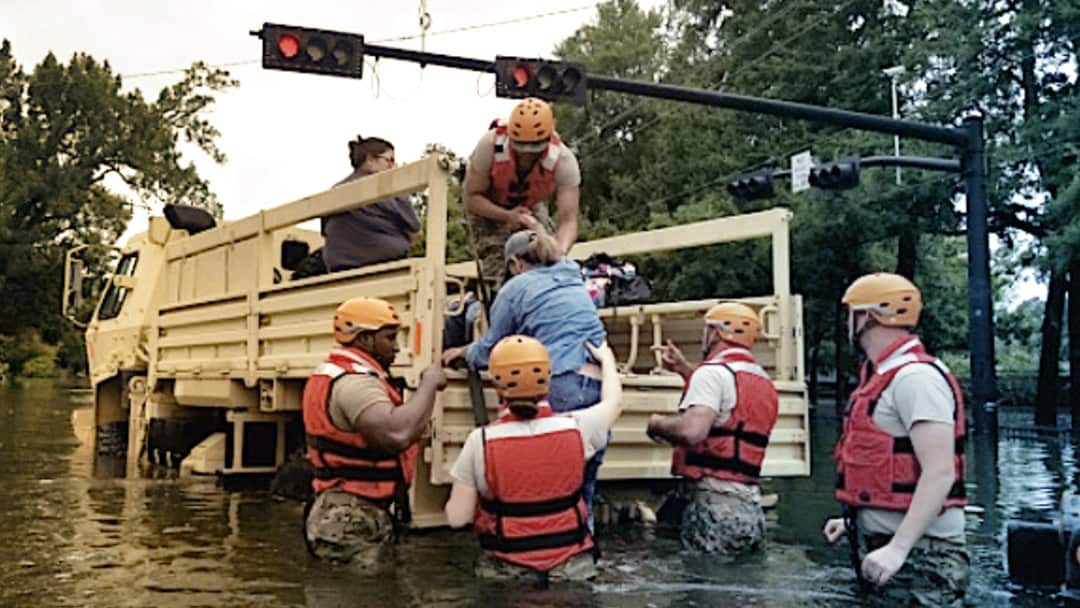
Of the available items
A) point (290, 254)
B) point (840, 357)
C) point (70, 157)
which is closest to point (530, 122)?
point (290, 254)

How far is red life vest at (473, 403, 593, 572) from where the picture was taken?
15.3 feet

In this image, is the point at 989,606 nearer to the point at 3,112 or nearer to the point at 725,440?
the point at 725,440

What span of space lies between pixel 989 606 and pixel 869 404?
3.68 feet

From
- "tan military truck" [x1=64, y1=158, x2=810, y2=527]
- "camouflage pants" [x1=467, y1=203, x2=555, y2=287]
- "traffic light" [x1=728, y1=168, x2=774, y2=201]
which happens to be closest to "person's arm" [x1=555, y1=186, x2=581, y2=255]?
"camouflage pants" [x1=467, y1=203, x2=555, y2=287]

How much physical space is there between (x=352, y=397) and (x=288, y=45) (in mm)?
7771

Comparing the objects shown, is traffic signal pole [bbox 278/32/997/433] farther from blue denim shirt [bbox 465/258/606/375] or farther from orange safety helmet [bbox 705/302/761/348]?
blue denim shirt [bbox 465/258/606/375]

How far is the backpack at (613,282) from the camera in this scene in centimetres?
853

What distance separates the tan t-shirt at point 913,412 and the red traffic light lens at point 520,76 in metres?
8.96

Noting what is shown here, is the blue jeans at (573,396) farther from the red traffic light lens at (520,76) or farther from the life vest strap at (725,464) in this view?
the red traffic light lens at (520,76)

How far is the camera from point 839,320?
2684cm

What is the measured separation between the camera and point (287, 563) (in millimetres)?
5957

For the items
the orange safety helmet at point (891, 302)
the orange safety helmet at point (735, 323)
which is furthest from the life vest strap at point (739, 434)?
the orange safety helmet at point (891, 302)

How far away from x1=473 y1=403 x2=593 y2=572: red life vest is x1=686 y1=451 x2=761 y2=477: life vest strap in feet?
4.35

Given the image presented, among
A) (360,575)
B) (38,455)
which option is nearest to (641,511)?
(360,575)
